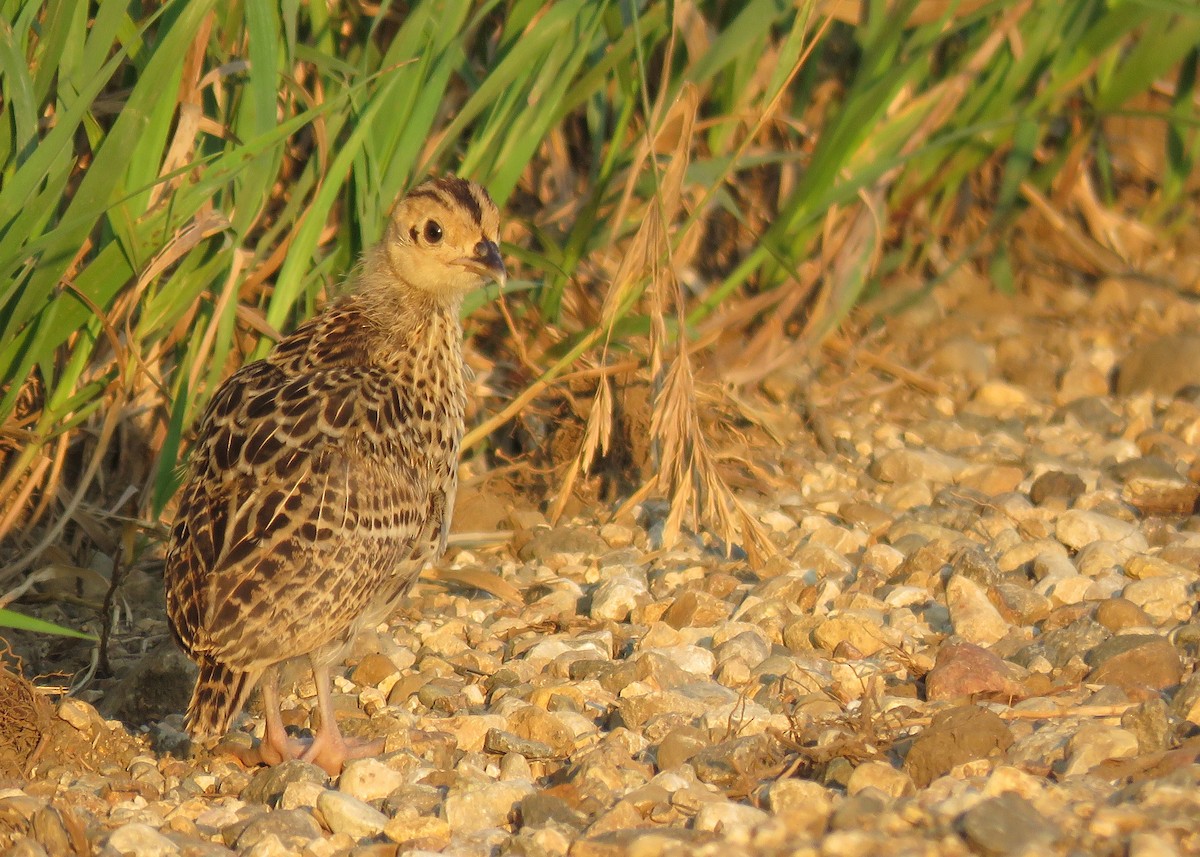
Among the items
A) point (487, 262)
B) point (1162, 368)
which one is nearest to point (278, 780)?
point (487, 262)

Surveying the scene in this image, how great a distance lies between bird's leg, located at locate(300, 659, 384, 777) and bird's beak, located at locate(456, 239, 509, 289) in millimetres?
1328

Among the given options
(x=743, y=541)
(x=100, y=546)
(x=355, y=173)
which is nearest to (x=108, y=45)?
(x=355, y=173)

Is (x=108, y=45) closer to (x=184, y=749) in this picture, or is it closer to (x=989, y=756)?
(x=184, y=749)

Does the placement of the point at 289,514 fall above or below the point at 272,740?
above

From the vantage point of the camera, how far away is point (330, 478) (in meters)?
4.52

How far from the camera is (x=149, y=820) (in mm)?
4113

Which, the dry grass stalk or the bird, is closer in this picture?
the bird

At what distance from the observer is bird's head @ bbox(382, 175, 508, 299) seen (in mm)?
5188

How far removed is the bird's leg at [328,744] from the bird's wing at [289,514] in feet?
0.82

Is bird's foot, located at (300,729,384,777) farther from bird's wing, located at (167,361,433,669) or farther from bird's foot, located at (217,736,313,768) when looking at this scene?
bird's wing, located at (167,361,433,669)

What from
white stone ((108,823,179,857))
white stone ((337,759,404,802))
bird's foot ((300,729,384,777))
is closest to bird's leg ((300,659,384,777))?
bird's foot ((300,729,384,777))

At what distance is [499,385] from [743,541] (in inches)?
50.8

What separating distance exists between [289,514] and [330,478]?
0.57 feet

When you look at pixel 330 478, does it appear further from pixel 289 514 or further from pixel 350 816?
pixel 350 816
